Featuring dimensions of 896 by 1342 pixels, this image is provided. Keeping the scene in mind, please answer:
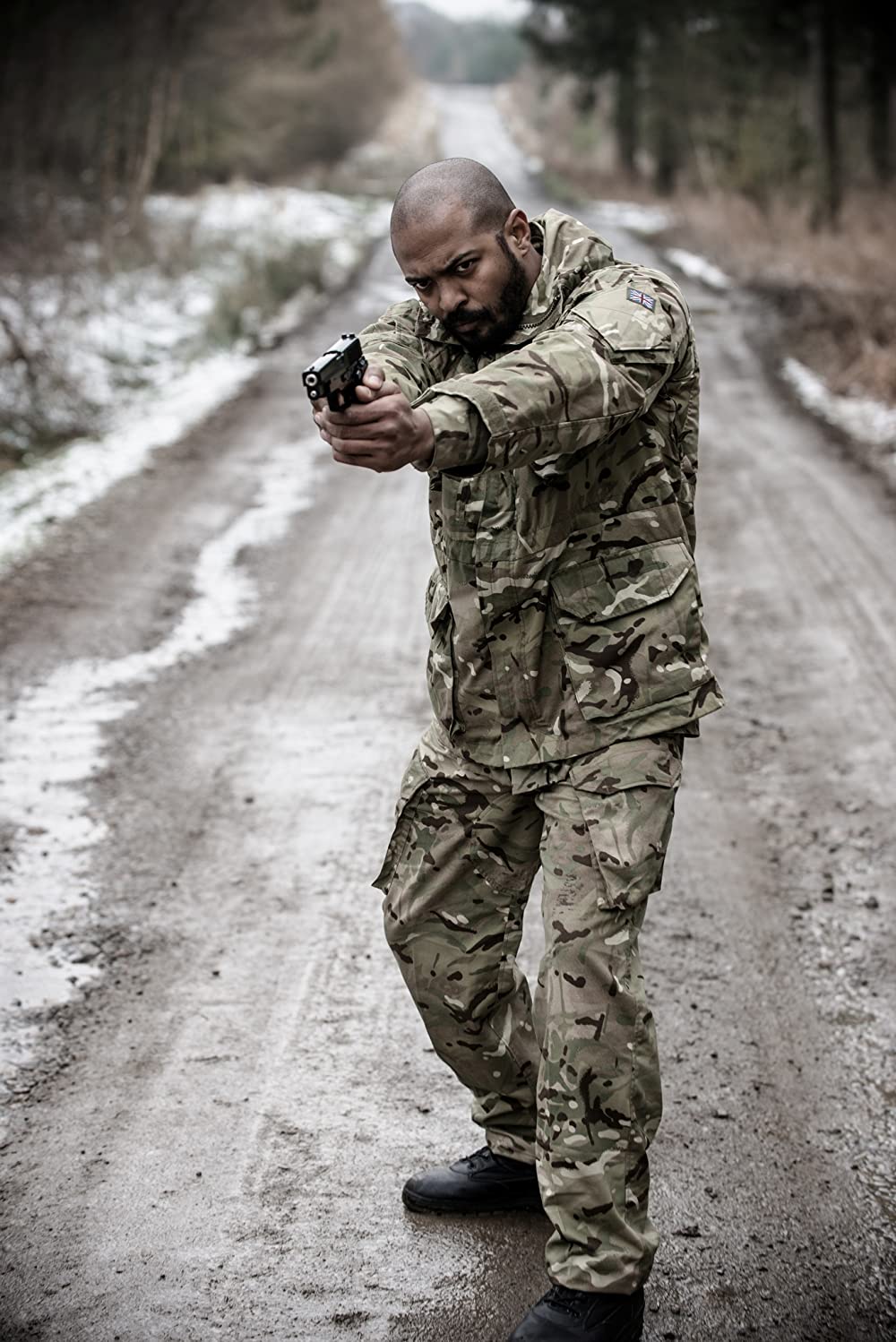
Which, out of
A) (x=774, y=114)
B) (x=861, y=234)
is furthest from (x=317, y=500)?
(x=774, y=114)

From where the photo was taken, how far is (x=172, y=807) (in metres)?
5.35

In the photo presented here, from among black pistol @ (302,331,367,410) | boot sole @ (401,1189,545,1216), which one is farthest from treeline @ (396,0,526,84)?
black pistol @ (302,331,367,410)

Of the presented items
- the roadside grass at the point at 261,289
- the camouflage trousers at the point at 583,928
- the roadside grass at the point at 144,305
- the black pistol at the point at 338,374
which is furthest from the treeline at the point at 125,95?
the black pistol at the point at 338,374

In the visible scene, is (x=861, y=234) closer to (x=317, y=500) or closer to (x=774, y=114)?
(x=774, y=114)

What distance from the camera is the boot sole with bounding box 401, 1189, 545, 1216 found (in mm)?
3131

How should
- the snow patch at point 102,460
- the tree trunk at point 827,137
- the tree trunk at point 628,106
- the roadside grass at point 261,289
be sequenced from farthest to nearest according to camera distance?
the tree trunk at point 628,106 < the tree trunk at point 827,137 < the roadside grass at point 261,289 < the snow patch at point 102,460

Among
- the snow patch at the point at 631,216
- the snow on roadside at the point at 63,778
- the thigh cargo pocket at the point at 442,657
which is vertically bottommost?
the snow patch at the point at 631,216

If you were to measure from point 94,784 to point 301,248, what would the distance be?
1569 cm

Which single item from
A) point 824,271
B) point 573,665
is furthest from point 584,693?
point 824,271

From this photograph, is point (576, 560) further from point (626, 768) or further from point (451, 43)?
point (451, 43)

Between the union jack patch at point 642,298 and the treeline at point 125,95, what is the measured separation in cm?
1142

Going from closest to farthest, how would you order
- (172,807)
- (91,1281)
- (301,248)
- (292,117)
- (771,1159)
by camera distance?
1. (91,1281)
2. (771,1159)
3. (172,807)
4. (301,248)
5. (292,117)

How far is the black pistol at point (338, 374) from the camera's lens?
2.21 metres

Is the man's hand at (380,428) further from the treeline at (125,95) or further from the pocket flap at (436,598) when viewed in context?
the treeline at (125,95)
